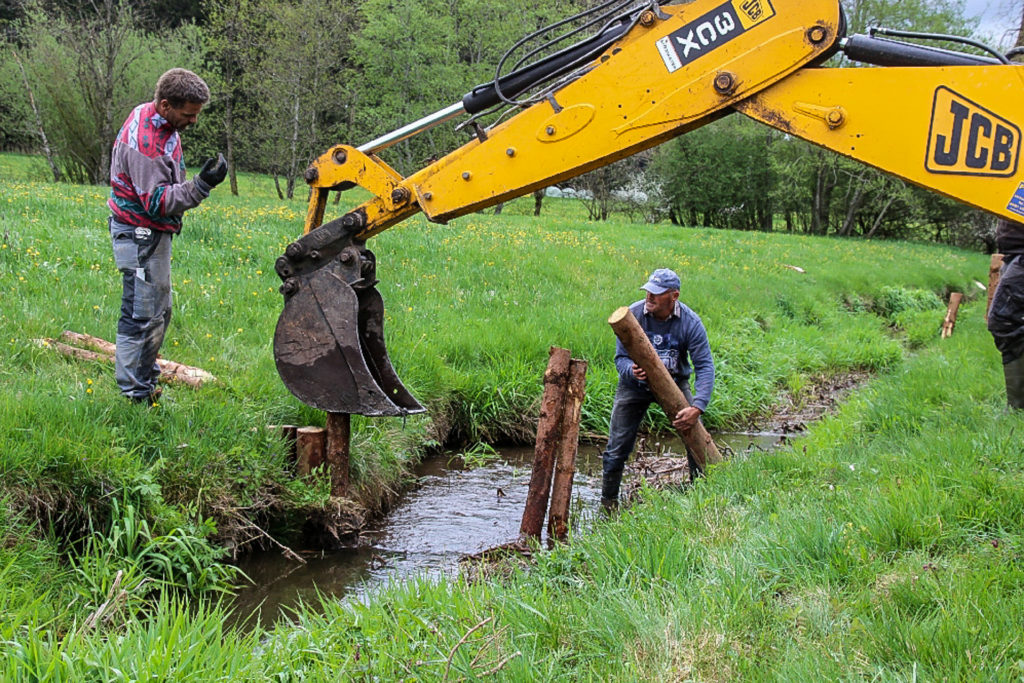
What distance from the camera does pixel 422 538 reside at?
5449mm

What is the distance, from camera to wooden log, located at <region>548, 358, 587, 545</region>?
4.99m

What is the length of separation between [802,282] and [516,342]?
33.0 ft

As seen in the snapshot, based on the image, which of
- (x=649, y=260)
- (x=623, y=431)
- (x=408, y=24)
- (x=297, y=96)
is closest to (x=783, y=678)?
(x=623, y=431)

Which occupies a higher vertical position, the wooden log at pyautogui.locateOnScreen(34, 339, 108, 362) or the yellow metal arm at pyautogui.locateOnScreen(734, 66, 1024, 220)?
the yellow metal arm at pyautogui.locateOnScreen(734, 66, 1024, 220)

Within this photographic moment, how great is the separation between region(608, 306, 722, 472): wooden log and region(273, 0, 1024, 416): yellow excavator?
139 centimetres

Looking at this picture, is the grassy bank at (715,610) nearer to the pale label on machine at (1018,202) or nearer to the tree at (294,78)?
the pale label on machine at (1018,202)

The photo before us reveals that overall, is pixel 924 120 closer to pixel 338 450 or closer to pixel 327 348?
pixel 327 348

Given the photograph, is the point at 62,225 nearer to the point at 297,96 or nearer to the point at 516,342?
the point at 516,342

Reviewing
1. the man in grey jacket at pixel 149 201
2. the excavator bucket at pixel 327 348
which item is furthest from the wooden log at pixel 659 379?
the man in grey jacket at pixel 149 201

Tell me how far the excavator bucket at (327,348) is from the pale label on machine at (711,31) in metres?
2.00

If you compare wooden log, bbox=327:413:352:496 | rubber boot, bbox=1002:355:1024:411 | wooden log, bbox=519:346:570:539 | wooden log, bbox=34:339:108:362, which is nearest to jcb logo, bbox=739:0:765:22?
wooden log, bbox=519:346:570:539

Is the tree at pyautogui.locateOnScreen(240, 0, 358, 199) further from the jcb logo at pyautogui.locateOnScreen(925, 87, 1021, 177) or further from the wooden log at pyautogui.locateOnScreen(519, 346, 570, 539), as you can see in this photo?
the jcb logo at pyautogui.locateOnScreen(925, 87, 1021, 177)

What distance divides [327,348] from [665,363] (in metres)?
2.44

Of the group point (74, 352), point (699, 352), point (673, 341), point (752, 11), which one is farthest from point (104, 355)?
point (752, 11)
